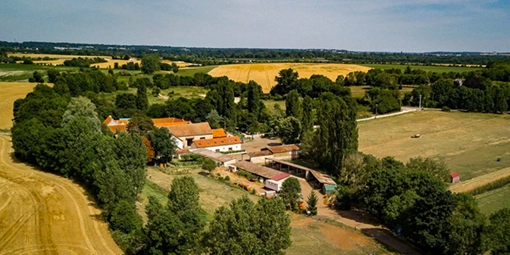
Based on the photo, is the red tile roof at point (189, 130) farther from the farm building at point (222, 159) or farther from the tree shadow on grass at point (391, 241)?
the tree shadow on grass at point (391, 241)

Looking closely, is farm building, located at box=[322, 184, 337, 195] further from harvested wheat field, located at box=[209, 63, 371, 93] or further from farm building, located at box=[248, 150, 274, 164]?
harvested wheat field, located at box=[209, 63, 371, 93]

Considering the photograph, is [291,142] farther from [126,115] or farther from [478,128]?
[478,128]

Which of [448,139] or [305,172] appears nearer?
[305,172]

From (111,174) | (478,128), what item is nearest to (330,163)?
(111,174)

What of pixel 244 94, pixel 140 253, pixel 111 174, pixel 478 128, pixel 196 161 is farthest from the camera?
pixel 244 94

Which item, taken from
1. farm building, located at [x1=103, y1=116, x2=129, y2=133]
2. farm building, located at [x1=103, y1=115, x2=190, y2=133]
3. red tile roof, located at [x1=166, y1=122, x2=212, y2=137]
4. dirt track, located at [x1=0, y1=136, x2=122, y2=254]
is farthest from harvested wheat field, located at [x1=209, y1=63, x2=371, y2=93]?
dirt track, located at [x1=0, y1=136, x2=122, y2=254]

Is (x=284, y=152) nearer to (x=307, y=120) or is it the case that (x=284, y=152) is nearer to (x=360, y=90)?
(x=307, y=120)

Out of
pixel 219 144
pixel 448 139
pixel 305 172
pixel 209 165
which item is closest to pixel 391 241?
pixel 305 172
